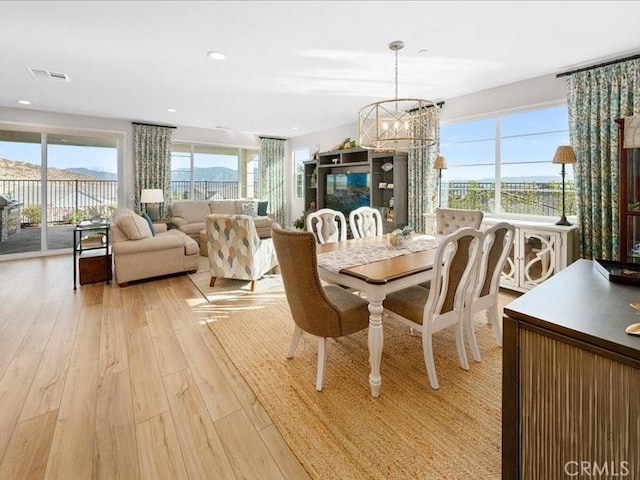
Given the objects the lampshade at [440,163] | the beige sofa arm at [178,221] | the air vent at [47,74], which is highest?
the air vent at [47,74]

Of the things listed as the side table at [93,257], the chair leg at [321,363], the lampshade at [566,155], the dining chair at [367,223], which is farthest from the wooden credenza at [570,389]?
the side table at [93,257]

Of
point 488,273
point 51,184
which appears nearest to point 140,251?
point 51,184

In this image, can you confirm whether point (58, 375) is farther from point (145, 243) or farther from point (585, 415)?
point (585, 415)

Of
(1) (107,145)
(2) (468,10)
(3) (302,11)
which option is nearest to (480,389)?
(2) (468,10)

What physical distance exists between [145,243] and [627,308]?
4.50 metres

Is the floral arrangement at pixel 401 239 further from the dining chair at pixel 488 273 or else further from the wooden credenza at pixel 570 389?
the wooden credenza at pixel 570 389

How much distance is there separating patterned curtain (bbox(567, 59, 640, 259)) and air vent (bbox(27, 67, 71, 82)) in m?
5.76

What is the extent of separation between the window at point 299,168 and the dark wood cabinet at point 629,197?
20.2 feet

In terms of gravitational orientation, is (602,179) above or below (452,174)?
below

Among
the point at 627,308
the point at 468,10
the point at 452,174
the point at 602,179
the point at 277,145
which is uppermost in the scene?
the point at 277,145

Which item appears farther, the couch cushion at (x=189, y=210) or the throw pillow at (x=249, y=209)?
the throw pillow at (x=249, y=209)

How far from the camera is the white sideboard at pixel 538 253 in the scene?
340 centimetres

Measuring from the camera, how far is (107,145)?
21.0ft

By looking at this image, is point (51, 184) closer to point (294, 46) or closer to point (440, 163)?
point (294, 46)
